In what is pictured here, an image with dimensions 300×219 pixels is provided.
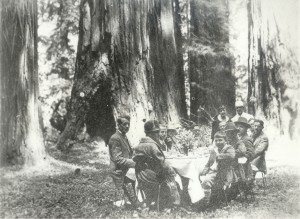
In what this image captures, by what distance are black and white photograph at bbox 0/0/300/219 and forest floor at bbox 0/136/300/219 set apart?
1 centimetres

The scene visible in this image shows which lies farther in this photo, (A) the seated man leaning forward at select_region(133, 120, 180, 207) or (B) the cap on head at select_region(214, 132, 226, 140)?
(B) the cap on head at select_region(214, 132, 226, 140)

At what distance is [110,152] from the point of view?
572cm

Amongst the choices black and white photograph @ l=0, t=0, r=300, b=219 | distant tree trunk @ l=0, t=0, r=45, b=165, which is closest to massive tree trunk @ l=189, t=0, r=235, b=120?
black and white photograph @ l=0, t=0, r=300, b=219

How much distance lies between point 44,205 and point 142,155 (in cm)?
154

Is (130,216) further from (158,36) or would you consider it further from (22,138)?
(158,36)

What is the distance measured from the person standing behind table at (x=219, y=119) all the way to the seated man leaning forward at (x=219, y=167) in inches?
3.8

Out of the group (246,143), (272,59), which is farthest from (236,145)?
(272,59)

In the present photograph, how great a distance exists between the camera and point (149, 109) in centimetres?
618

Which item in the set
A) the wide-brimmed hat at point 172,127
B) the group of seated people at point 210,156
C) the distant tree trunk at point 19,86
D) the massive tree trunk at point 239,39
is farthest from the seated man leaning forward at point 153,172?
the massive tree trunk at point 239,39

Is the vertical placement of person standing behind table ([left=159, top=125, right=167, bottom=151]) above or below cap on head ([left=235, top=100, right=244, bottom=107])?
below

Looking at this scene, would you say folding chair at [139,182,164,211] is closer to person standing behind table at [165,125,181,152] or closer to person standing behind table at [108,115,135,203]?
person standing behind table at [108,115,135,203]

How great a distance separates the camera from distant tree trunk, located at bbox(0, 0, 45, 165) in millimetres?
5488

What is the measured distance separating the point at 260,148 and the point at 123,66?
2587 mm

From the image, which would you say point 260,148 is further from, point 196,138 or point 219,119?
point 196,138
